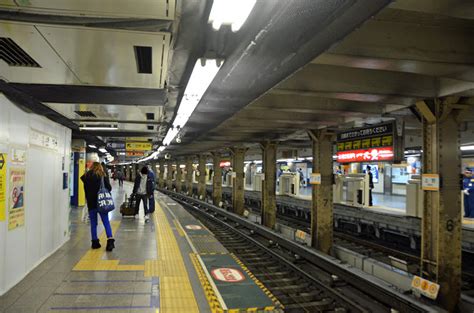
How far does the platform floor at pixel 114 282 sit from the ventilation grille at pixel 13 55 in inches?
100

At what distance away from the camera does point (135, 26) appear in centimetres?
290

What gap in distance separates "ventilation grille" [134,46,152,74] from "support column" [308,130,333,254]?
6.09 metres

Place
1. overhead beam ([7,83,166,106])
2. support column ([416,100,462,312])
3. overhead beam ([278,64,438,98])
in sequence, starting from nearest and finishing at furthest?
overhead beam ([7,83,166,106]) → overhead beam ([278,64,438,98]) → support column ([416,100,462,312])

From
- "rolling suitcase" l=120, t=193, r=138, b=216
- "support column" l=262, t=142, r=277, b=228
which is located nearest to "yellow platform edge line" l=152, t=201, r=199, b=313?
"rolling suitcase" l=120, t=193, r=138, b=216

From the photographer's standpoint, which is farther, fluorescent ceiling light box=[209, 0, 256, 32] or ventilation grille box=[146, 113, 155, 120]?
ventilation grille box=[146, 113, 155, 120]

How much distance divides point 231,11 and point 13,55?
226cm

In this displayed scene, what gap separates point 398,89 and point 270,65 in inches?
87.8

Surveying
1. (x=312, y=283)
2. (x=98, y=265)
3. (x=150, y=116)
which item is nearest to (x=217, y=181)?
(x=150, y=116)

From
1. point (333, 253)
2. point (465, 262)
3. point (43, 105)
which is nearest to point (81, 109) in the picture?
point (43, 105)

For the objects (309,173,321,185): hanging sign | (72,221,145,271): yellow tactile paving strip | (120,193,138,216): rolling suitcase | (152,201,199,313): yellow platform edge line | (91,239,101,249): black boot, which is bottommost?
(152,201,199,313): yellow platform edge line

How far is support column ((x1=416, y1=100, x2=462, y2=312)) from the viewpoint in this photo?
562cm

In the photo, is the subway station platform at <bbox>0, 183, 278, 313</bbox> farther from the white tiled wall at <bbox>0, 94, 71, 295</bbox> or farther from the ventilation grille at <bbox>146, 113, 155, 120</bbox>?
the ventilation grille at <bbox>146, 113, 155, 120</bbox>

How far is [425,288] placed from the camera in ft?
17.7

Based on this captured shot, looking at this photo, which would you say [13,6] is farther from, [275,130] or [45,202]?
[275,130]
